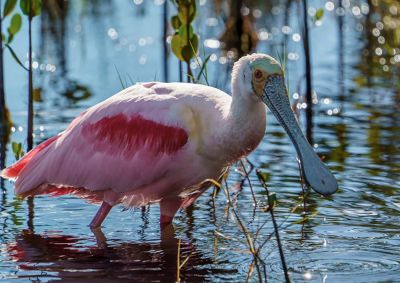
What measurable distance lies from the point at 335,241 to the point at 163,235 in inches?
39.7

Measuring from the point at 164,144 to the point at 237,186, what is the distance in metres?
1.44

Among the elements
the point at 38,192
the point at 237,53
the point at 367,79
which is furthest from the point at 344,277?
the point at 237,53

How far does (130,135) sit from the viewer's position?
275 inches

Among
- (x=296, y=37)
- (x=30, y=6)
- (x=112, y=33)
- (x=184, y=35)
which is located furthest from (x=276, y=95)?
(x=112, y=33)

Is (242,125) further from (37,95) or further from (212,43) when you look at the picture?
(212,43)

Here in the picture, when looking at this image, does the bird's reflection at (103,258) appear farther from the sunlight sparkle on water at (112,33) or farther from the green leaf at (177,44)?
the sunlight sparkle on water at (112,33)

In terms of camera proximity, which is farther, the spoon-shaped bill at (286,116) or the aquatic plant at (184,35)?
the aquatic plant at (184,35)

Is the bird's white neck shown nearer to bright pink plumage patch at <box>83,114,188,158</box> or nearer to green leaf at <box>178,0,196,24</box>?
bright pink plumage patch at <box>83,114,188,158</box>

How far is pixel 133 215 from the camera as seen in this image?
25.1ft

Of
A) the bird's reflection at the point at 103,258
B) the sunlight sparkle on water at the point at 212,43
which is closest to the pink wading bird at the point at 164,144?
the bird's reflection at the point at 103,258

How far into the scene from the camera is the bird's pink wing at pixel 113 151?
6.76m

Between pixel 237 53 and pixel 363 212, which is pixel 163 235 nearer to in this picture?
pixel 363 212

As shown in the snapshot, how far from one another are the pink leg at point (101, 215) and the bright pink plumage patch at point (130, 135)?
1.05ft

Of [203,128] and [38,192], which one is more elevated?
[203,128]
